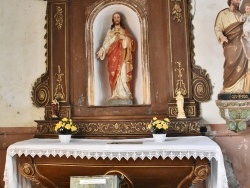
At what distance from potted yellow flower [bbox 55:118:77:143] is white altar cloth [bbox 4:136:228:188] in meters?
0.08

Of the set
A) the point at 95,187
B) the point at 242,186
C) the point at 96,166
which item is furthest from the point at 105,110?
the point at 242,186

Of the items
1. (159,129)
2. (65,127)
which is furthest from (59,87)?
(159,129)

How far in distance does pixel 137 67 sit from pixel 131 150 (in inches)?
58.1

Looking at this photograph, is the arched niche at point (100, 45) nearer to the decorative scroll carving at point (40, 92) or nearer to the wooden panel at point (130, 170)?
the decorative scroll carving at point (40, 92)

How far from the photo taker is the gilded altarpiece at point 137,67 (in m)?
4.16

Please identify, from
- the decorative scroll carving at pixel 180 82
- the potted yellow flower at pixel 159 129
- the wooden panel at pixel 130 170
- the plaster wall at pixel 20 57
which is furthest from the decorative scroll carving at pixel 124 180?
the plaster wall at pixel 20 57

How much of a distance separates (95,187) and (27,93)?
212 cm

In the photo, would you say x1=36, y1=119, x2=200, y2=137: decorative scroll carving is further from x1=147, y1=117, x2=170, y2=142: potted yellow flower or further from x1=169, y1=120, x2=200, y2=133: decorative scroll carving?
x1=147, y1=117, x2=170, y2=142: potted yellow flower

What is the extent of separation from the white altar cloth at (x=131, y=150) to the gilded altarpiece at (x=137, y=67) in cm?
33

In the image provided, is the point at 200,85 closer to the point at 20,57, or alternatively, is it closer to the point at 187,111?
the point at 187,111

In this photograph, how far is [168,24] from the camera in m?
4.22

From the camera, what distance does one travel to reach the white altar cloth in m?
3.41

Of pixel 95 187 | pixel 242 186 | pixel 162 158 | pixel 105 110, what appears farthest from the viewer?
pixel 105 110

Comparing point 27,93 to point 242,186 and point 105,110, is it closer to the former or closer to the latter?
point 105,110
